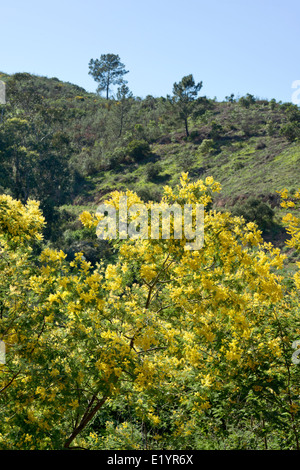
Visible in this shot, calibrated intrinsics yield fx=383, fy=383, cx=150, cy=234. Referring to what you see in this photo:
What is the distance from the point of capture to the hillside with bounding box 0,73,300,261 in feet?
87.7

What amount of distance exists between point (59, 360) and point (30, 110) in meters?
35.6

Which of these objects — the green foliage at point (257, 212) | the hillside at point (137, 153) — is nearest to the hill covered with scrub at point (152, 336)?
the hillside at point (137, 153)

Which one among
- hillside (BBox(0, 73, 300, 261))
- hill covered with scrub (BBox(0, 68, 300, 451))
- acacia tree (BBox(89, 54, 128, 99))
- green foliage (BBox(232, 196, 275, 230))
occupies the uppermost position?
acacia tree (BBox(89, 54, 128, 99))

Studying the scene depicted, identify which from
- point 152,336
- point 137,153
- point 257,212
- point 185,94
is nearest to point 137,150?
point 137,153

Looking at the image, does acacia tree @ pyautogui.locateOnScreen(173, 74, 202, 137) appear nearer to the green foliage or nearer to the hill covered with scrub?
the green foliage

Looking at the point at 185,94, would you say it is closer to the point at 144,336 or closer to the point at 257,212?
the point at 257,212

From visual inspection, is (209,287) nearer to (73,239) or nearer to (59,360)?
(59,360)

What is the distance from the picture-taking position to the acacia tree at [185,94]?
4312cm

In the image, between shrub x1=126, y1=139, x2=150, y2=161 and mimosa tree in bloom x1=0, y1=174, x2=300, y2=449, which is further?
shrub x1=126, y1=139, x2=150, y2=161

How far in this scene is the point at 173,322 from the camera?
5.34 metres

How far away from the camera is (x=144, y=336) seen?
3.95 m

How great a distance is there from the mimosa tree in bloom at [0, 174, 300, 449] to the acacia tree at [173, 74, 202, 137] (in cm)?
4023

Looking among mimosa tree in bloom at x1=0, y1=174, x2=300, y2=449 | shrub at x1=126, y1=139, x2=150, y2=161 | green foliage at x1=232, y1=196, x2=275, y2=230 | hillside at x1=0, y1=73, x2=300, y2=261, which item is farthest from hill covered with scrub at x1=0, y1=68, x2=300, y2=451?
shrub at x1=126, y1=139, x2=150, y2=161
